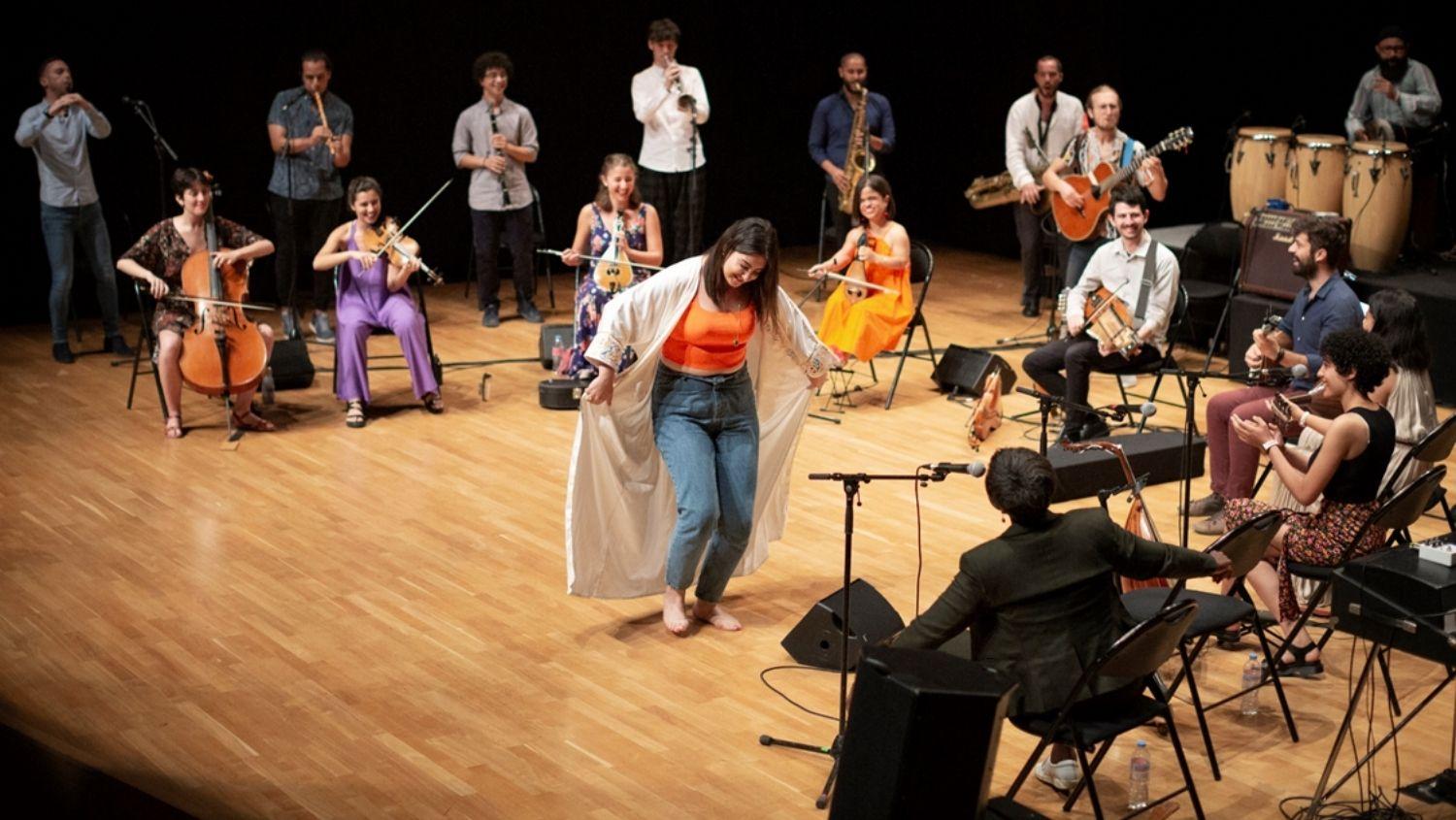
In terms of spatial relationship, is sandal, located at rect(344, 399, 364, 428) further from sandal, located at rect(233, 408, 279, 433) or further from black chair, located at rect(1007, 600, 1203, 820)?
black chair, located at rect(1007, 600, 1203, 820)

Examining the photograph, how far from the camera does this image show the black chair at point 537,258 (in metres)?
10.2

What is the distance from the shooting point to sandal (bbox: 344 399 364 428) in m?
8.05

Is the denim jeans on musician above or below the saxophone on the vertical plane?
below

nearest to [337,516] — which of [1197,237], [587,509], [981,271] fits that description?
[587,509]

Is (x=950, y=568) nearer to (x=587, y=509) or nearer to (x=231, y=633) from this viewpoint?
(x=587, y=509)

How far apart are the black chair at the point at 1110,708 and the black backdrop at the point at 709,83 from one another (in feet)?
24.9

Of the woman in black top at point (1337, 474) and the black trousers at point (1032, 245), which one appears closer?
the woman in black top at point (1337, 474)

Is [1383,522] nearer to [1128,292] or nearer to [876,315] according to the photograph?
[1128,292]

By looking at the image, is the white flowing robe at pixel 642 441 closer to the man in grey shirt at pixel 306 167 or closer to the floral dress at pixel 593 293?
the floral dress at pixel 593 293

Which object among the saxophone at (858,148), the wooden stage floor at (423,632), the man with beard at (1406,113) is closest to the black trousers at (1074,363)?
the wooden stage floor at (423,632)

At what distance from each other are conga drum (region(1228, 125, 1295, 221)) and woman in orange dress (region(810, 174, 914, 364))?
2.41 m

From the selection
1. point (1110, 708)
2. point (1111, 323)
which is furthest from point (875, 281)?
point (1110, 708)

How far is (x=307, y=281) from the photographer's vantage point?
1112 centimetres

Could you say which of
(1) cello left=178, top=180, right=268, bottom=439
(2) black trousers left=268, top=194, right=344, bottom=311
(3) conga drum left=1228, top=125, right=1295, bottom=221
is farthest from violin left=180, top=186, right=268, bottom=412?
(3) conga drum left=1228, top=125, right=1295, bottom=221
